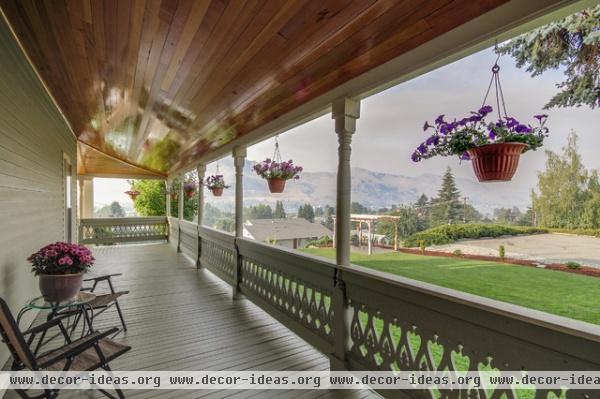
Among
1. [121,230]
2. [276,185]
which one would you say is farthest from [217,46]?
[121,230]

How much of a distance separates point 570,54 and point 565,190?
0.67 metres

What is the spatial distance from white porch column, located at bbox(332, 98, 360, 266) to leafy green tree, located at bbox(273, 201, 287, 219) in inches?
57.9

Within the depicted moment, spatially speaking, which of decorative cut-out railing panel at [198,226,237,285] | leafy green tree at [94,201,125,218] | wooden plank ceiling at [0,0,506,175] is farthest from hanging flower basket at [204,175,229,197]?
leafy green tree at [94,201,125,218]

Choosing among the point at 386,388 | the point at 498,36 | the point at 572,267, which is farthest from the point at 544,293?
the point at 498,36

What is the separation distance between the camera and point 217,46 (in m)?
1.90

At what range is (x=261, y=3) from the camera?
1452 millimetres

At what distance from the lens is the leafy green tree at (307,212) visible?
A: 3.62m

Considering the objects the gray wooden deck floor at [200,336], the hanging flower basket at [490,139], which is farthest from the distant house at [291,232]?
the hanging flower basket at [490,139]

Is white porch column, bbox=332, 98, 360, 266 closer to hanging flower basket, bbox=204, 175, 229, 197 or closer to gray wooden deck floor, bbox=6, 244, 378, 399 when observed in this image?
gray wooden deck floor, bbox=6, 244, 378, 399

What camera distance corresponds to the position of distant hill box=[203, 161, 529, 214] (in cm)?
153

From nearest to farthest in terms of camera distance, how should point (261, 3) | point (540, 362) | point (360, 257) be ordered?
1. point (540, 362)
2. point (261, 3)
3. point (360, 257)

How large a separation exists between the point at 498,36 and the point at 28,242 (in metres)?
4.23

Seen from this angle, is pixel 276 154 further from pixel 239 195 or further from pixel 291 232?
pixel 239 195

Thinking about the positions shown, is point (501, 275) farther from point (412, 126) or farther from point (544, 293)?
point (412, 126)
